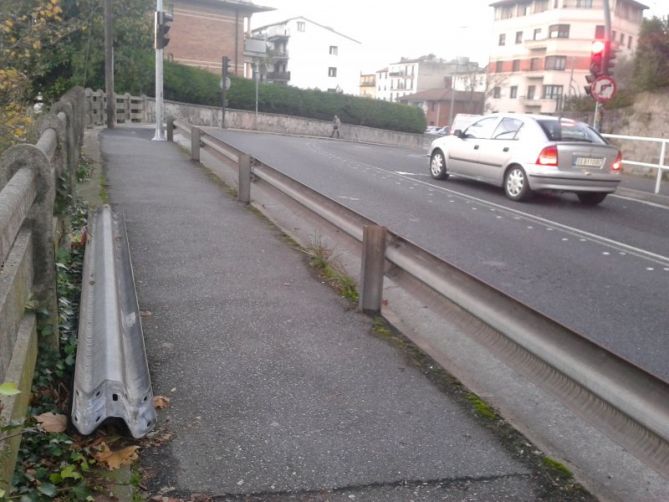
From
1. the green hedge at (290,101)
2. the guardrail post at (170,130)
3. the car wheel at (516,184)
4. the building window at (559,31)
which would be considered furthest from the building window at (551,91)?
the car wheel at (516,184)

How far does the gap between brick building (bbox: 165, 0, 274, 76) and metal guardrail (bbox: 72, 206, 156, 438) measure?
52.6 m

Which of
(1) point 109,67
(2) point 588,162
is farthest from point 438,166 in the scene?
(1) point 109,67

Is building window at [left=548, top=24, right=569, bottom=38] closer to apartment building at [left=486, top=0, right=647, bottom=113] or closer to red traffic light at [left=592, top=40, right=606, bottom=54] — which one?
apartment building at [left=486, top=0, right=647, bottom=113]

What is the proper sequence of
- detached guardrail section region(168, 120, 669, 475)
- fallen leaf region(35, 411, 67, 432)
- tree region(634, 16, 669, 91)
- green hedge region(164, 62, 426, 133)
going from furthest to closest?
1. green hedge region(164, 62, 426, 133)
2. tree region(634, 16, 669, 91)
3. fallen leaf region(35, 411, 67, 432)
4. detached guardrail section region(168, 120, 669, 475)

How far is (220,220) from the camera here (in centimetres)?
883

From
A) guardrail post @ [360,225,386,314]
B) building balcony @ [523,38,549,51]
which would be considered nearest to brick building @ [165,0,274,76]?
building balcony @ [523,38,549,51]

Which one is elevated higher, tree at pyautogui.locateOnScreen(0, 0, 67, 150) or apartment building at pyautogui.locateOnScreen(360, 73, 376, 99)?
apartment building at pyautogui.locateOnScreen(360, 73, 376, 99)

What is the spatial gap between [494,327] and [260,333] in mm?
1838

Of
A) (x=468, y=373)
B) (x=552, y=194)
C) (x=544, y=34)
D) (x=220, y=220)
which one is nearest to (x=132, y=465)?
(x=468, y=373)

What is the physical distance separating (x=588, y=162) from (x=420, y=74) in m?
113

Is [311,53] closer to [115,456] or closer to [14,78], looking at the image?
[14,78]

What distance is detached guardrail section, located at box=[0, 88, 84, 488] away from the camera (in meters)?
2.62

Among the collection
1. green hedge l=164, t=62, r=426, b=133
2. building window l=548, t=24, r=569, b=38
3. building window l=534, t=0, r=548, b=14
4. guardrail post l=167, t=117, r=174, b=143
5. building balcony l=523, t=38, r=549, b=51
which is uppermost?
building window l=534, t=0, r=548, b=14

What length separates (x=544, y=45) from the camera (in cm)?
7975
